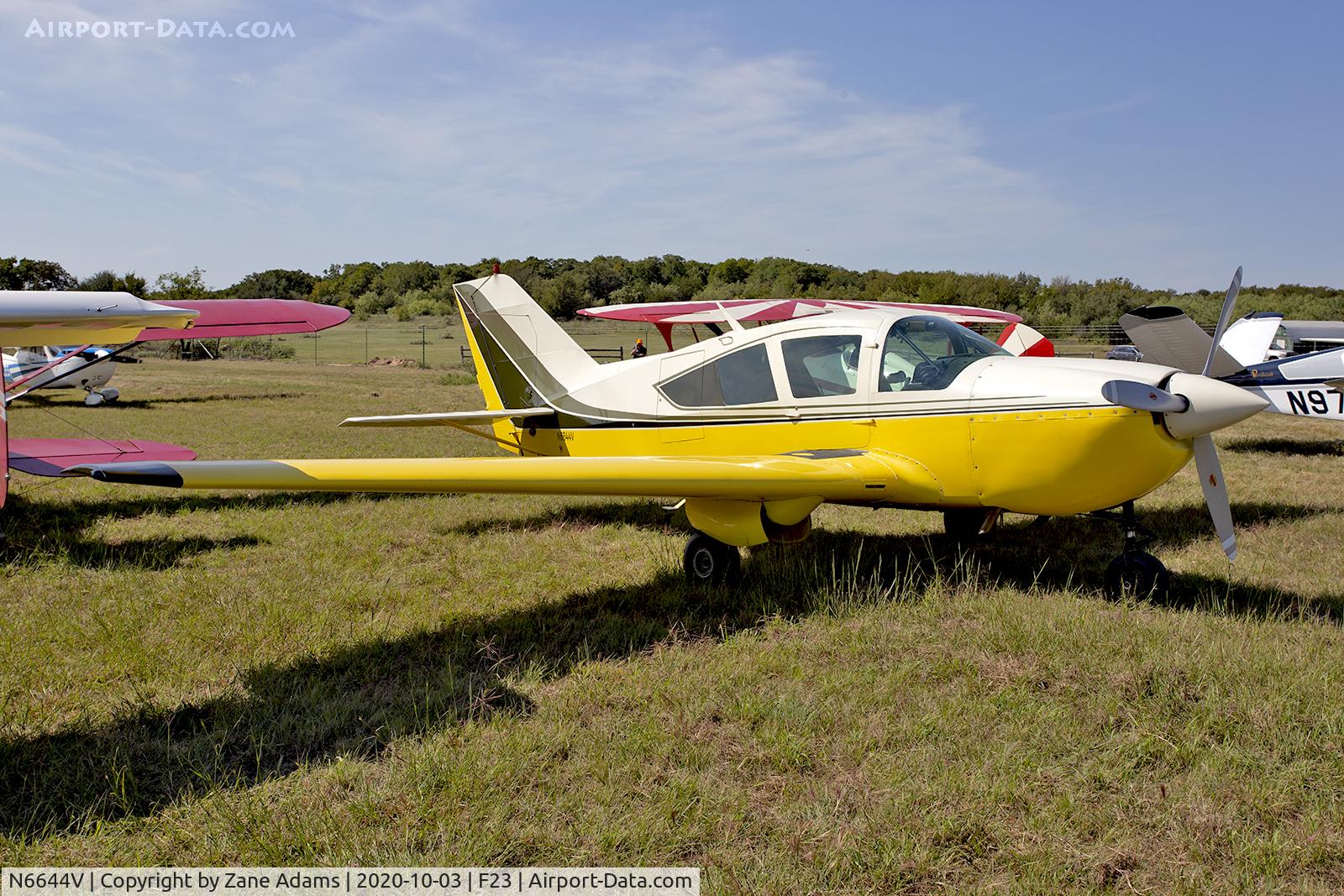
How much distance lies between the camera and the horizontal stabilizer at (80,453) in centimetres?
725

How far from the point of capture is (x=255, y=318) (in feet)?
31.7

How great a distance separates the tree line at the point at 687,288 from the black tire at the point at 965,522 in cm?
3255

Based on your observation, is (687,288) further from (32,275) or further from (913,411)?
(913,411)

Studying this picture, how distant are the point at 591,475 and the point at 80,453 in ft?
18.4

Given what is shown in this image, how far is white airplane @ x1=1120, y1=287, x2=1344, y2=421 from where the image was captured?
33.5ft

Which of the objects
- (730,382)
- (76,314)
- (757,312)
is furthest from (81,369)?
(76,314)

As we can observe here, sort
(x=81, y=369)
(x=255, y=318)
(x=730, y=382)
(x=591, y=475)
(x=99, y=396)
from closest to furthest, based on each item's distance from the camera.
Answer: (x=591, y=475), (x=730, y=382), (x=255, y=318), (x=81, y=369), (x=99, y=396)

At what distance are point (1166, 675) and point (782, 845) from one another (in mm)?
2287

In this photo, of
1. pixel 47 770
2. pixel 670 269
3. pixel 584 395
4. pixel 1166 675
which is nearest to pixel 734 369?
pixel 584 395

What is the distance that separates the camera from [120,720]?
3.77 meters

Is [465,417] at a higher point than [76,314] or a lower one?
lower

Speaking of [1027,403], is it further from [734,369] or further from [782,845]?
[782,845]

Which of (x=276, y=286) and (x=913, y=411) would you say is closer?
(x=913, y=411)

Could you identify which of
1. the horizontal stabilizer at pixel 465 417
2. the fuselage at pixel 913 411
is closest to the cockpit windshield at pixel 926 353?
the fuselage at pixel 913 411
